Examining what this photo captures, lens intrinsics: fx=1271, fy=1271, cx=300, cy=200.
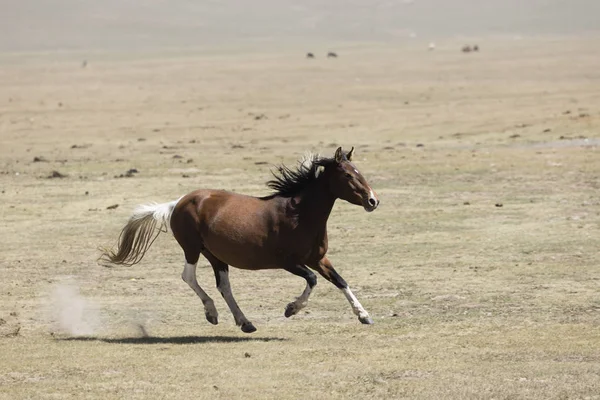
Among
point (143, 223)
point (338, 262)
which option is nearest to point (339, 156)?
point (143, 223)

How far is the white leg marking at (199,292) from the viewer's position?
11.8 metres

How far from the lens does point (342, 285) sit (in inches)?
450

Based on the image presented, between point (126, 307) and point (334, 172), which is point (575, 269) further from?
point (126, 307)

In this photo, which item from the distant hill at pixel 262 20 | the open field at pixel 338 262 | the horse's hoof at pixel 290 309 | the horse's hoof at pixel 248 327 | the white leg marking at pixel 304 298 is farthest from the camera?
the distant hill at pixel 262 20

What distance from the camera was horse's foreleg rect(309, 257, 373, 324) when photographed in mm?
11461

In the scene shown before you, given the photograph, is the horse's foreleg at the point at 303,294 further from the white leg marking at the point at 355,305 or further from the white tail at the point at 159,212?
the white tail at the point at 159,212

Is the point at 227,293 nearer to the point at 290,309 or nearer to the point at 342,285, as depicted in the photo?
the point at 290,309

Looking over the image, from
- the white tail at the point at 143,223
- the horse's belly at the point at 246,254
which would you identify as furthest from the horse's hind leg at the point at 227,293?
the white tail at the point at 143,223

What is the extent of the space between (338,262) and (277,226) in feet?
13.2

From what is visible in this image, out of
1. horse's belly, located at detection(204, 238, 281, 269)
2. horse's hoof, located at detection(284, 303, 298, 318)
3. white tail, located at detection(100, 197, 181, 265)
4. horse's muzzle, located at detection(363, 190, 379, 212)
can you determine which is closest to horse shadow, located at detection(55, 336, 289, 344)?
horse's hoof, located at detection(284, 303, 298, 318)

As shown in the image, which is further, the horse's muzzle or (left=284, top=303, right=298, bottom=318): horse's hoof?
the horse's muzzle

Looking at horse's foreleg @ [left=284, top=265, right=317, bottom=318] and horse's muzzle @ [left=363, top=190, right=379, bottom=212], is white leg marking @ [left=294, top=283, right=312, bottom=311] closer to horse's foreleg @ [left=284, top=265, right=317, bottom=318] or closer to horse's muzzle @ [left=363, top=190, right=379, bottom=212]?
horse's foreleg @ [left=284, top=265, right=317, bottom=318]

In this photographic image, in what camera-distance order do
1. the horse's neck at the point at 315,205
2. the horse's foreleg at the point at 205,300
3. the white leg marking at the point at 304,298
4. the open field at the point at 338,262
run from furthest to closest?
the horse's foreleg at the point at 205,300, the horse's neck at the point at 315,205, the white leg marking at the point at 304,298, the open field at the point at 338,262

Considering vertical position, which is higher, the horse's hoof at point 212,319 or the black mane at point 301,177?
the black mane at point 301,177
